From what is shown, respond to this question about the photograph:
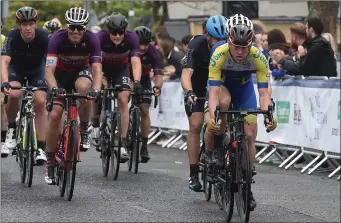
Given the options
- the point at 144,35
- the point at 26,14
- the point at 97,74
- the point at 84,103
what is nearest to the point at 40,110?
the point at 84,103

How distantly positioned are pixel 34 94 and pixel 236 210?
348 centimetres

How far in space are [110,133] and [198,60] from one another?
249 cm

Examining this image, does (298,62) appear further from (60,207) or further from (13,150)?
(60,207)

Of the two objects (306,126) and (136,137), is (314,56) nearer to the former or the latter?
(306,126)

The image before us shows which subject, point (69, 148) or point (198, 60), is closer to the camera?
point (69, 148)

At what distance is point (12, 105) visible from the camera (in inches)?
563

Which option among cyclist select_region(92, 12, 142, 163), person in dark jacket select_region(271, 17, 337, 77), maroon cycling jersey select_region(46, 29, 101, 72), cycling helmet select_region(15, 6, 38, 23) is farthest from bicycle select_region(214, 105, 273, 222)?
person in dark jacket select_region(271, 17, 337, 77)

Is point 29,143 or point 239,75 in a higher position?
point 239,75

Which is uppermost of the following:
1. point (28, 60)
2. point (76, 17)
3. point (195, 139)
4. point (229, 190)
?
point (76, 17)

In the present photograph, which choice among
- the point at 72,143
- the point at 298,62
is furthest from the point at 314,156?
the point at 72,143

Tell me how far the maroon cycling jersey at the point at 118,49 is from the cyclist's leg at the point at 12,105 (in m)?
1.32

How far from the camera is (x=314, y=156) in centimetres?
1639

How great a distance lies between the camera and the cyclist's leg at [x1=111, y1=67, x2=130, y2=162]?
14.4m

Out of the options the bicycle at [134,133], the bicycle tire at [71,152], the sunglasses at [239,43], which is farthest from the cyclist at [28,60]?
the sunglasses at [239,43]
